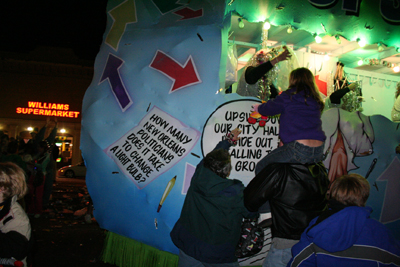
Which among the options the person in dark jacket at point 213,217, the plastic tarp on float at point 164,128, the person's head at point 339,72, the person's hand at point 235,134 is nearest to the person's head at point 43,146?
the plastic tarp on float at point 164,128

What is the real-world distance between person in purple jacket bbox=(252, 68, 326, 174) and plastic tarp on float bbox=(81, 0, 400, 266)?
94cm

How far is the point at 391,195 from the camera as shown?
3.80 m

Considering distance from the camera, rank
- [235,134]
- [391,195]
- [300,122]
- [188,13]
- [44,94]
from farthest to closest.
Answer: [44,94] → [391,195] → [188,13] → [235,134] → [300,122]

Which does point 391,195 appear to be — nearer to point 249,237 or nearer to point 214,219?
point 249,237

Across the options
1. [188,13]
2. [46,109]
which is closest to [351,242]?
[188,13]

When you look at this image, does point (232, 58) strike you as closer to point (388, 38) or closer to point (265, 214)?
point (265, 214)

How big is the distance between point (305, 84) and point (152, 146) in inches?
73.0

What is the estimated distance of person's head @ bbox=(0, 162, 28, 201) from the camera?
2.06 meters

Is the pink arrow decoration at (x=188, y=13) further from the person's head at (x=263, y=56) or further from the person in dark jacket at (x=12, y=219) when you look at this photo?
the person in dark jacket at (x=12, y=219)

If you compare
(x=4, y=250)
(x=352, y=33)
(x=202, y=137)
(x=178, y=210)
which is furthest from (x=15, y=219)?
(x=352, y=33)

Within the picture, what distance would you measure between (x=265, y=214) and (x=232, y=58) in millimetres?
2141

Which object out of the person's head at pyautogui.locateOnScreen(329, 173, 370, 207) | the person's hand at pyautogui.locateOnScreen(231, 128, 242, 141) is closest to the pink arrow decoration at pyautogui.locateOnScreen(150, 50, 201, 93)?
the person's hand at pyautogui.locateOnScreen(231, 128, 242, 141)

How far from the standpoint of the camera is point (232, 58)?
381cm

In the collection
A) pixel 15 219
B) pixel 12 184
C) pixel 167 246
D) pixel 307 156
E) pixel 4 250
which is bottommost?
pixel 167 246
